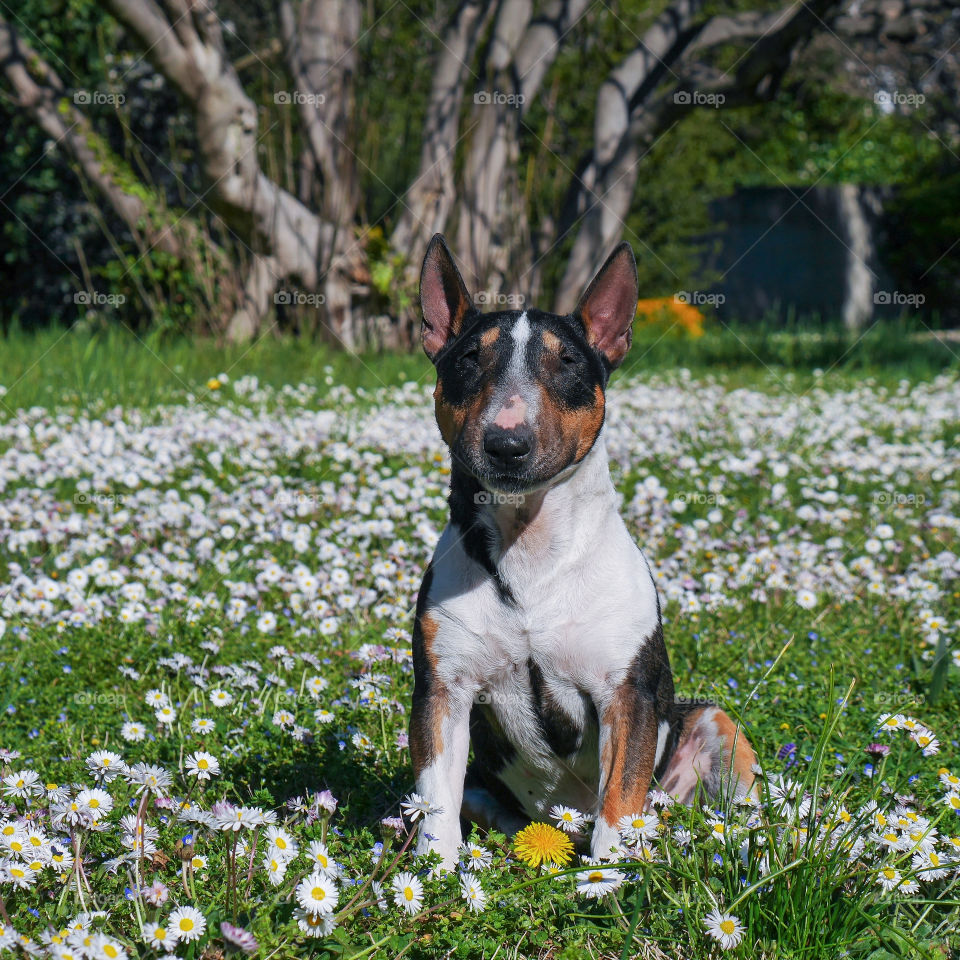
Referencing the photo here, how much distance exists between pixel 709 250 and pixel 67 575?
19048 mm

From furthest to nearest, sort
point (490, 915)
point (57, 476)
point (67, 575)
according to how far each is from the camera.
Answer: point (57, 476)
point (67, 575)
point (490, 915)

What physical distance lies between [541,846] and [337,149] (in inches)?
398

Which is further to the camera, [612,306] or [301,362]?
[301,362]

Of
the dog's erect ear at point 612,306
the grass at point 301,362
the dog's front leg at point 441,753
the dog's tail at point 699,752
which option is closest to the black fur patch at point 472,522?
the dog's front leg at point 441,753

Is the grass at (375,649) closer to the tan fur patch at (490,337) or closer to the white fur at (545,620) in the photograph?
the white fur at (545,620)

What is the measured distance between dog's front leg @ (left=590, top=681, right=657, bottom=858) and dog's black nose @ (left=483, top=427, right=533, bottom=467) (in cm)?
66

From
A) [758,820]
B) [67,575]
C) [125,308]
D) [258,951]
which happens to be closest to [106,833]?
[258,951]

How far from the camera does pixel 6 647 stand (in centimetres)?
444

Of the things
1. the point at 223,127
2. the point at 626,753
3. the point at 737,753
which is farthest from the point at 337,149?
the point at 626,753

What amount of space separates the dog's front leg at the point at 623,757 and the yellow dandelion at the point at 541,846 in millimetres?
134

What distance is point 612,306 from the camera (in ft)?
10.6

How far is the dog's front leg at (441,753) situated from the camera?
9.00 feet

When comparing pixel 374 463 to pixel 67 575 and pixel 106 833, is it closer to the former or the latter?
pixel 67 575

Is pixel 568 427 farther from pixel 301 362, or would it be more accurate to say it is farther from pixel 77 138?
pixel 77 138
